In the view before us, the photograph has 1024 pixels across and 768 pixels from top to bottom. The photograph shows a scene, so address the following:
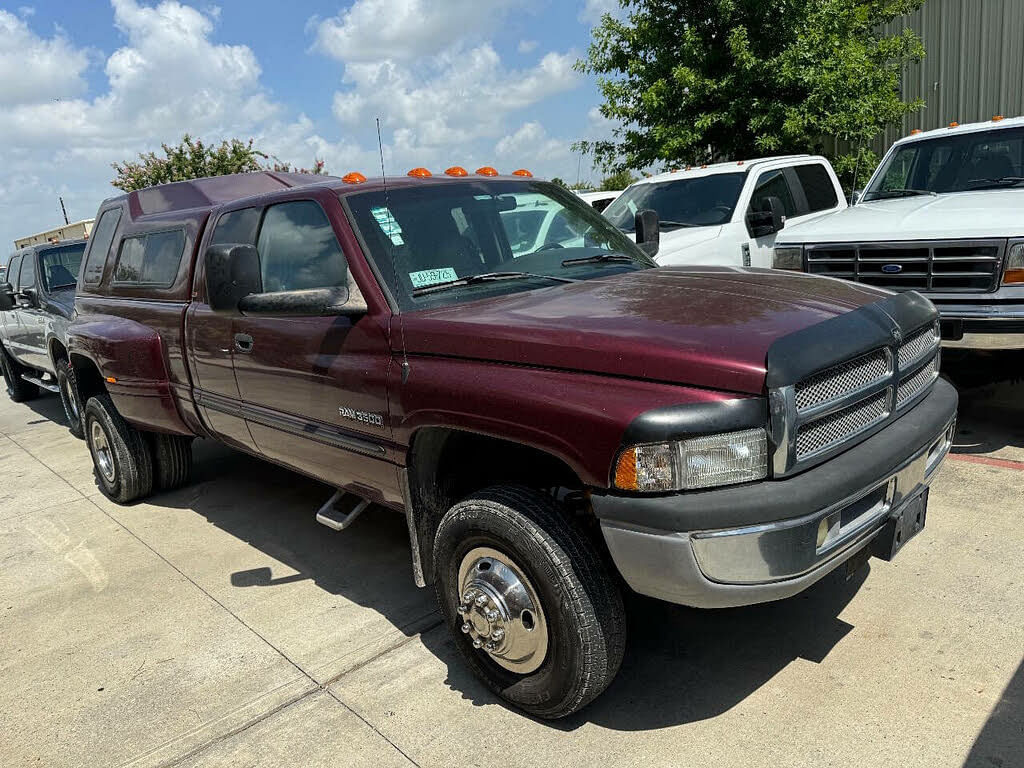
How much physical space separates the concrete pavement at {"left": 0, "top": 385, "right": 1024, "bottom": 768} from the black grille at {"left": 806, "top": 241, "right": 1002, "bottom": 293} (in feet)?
3.76

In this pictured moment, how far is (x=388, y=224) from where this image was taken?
11.2ft

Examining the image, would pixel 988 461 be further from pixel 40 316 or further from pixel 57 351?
pixel 40 316

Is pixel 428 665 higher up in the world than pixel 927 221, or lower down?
lower down

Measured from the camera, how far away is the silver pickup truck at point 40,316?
7.56 metres

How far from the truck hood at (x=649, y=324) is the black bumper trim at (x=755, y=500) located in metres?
0.30

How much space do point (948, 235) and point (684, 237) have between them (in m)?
2.43

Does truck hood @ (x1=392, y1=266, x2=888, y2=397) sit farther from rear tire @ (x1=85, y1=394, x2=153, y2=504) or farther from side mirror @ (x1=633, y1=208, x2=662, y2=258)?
rear tire @ (x1=85, y1=394, x2=153, y2=504)

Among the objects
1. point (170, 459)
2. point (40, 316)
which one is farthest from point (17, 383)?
point (170, 459)

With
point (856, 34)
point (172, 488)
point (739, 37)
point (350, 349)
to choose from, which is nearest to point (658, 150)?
point (739, 37)

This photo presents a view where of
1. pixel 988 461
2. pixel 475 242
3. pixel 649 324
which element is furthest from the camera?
pixel 988 461

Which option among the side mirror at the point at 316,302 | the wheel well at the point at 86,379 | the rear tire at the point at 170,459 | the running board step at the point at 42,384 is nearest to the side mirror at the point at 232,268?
the side mirror at the point at 316,302

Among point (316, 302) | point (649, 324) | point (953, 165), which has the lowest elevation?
point (649, 324)

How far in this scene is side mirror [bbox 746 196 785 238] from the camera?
22.6ft

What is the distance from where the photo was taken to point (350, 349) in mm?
3285
